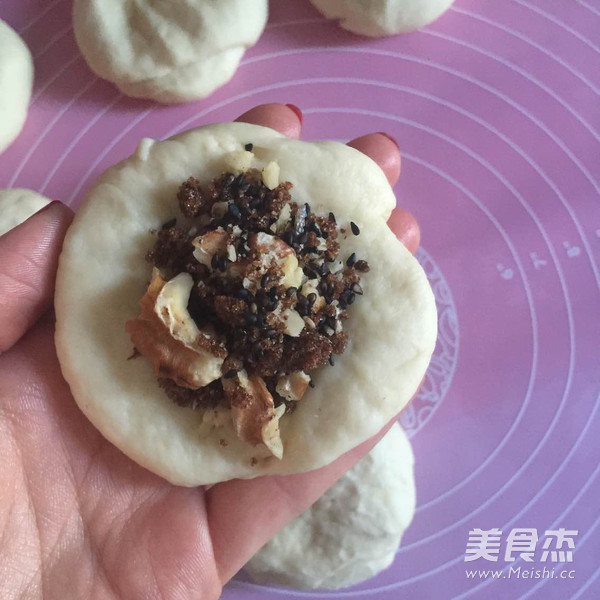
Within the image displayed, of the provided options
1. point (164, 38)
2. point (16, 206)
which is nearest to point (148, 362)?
point (16, 206)

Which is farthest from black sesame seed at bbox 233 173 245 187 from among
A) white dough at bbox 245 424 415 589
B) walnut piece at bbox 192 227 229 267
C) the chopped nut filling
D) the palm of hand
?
white dough at bbox 245 424 415 589

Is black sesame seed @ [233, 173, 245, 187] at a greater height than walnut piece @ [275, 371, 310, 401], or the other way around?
black sesame seed @ [233, 173, 245, 187]

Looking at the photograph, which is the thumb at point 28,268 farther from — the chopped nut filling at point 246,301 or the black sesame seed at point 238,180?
the black sesame seed at point 238,180

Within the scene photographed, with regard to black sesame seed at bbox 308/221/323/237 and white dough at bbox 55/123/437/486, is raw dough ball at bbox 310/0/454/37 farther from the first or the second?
black sesame seed at bbox 308/221/323/237

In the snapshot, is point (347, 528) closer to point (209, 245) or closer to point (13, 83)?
point (209, 245)

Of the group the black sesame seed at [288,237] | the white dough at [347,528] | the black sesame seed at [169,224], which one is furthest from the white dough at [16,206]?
the white dough at [347,528]

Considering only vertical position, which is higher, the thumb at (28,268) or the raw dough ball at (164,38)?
the raw dough ball at (164,38)

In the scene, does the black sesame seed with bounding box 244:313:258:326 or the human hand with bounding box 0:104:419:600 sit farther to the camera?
the human hand with bounding box 0:104:419:600
